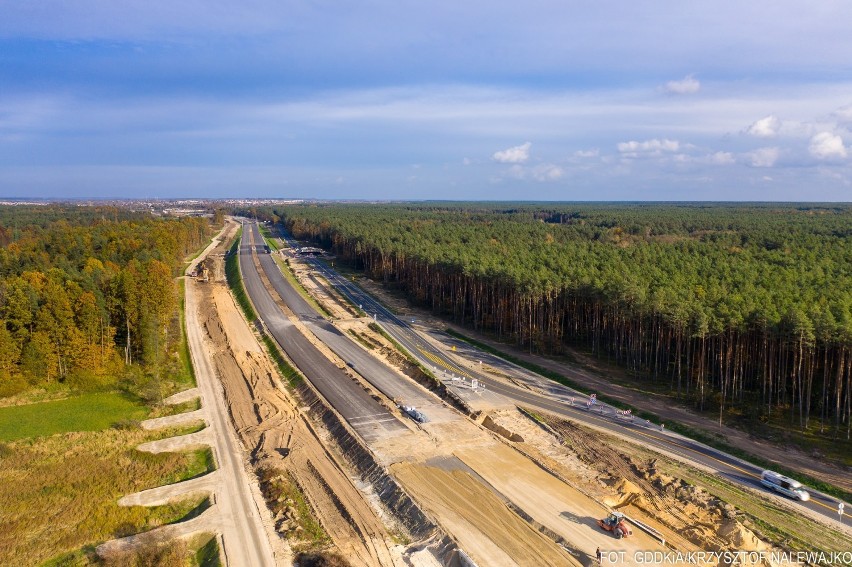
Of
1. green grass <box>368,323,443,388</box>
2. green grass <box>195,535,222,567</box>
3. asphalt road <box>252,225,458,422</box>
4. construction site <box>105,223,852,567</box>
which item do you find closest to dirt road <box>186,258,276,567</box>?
green grass <box>195,535,222,567</box>

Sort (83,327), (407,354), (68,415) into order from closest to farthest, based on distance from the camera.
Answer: (68,415) → (83,327) → (407,354)

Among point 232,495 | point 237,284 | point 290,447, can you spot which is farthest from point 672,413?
point 237,284

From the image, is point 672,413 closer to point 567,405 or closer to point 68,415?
point 567,405

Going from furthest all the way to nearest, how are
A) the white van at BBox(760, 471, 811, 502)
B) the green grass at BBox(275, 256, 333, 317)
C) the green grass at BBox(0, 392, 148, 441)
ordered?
the green grass at BBox(275, 256, 333, 317), the green grass at BBox(0, 392, 148, 441), the white van at BBox(760, 471, 811, 502)

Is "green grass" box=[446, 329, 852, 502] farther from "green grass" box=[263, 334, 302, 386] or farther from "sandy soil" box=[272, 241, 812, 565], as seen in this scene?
"green grass" box=[263, 334, 302, 386]

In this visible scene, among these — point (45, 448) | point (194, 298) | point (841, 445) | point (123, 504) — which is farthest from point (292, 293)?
point (841, 445)

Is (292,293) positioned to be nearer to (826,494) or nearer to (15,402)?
(15,402)

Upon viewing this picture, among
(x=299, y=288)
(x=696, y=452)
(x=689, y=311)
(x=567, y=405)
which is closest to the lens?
(x=696, y=452)
